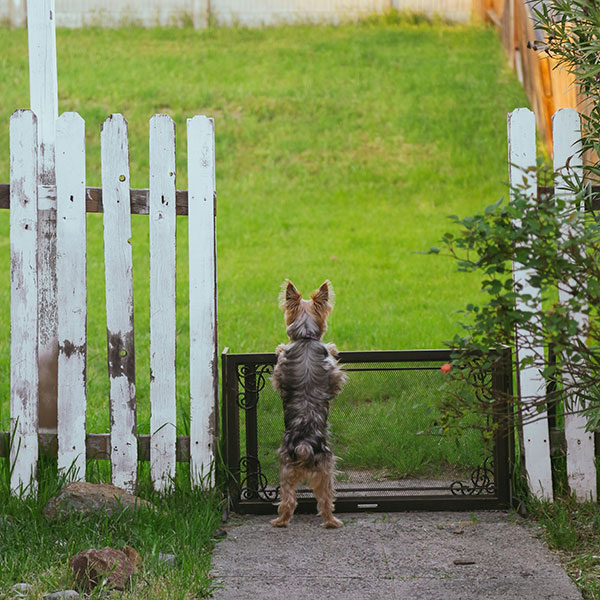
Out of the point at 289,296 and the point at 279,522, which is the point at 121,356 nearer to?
the point at 289,296

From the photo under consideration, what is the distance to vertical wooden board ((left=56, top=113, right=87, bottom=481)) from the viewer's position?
4.85 meters

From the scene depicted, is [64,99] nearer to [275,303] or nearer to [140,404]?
[275,303]

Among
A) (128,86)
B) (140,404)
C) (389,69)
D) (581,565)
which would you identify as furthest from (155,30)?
(581,565)

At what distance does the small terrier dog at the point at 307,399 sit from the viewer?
15.3 feet

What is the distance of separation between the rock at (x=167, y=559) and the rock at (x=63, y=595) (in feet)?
1.52

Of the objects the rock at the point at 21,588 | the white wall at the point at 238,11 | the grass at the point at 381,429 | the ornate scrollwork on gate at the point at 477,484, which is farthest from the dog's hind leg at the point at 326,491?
the white wall at the point at 238,11

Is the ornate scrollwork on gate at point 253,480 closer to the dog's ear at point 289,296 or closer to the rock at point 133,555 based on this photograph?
the dog's ear at point 289,296

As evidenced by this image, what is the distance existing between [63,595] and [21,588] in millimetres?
230

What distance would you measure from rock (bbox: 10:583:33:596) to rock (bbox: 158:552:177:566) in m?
0.59

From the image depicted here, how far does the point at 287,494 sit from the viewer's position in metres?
4.71

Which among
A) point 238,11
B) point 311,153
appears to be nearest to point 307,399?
point 311,153

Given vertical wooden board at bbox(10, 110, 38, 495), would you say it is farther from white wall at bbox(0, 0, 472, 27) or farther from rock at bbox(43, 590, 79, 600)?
white wall at bbox(0, 0, 472, 27)

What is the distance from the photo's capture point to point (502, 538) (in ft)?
14.9

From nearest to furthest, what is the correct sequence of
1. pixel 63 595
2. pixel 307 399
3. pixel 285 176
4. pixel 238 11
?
pixel 63 595 < pixel 307 399 < pixel 285 176 < pixel 238 11
